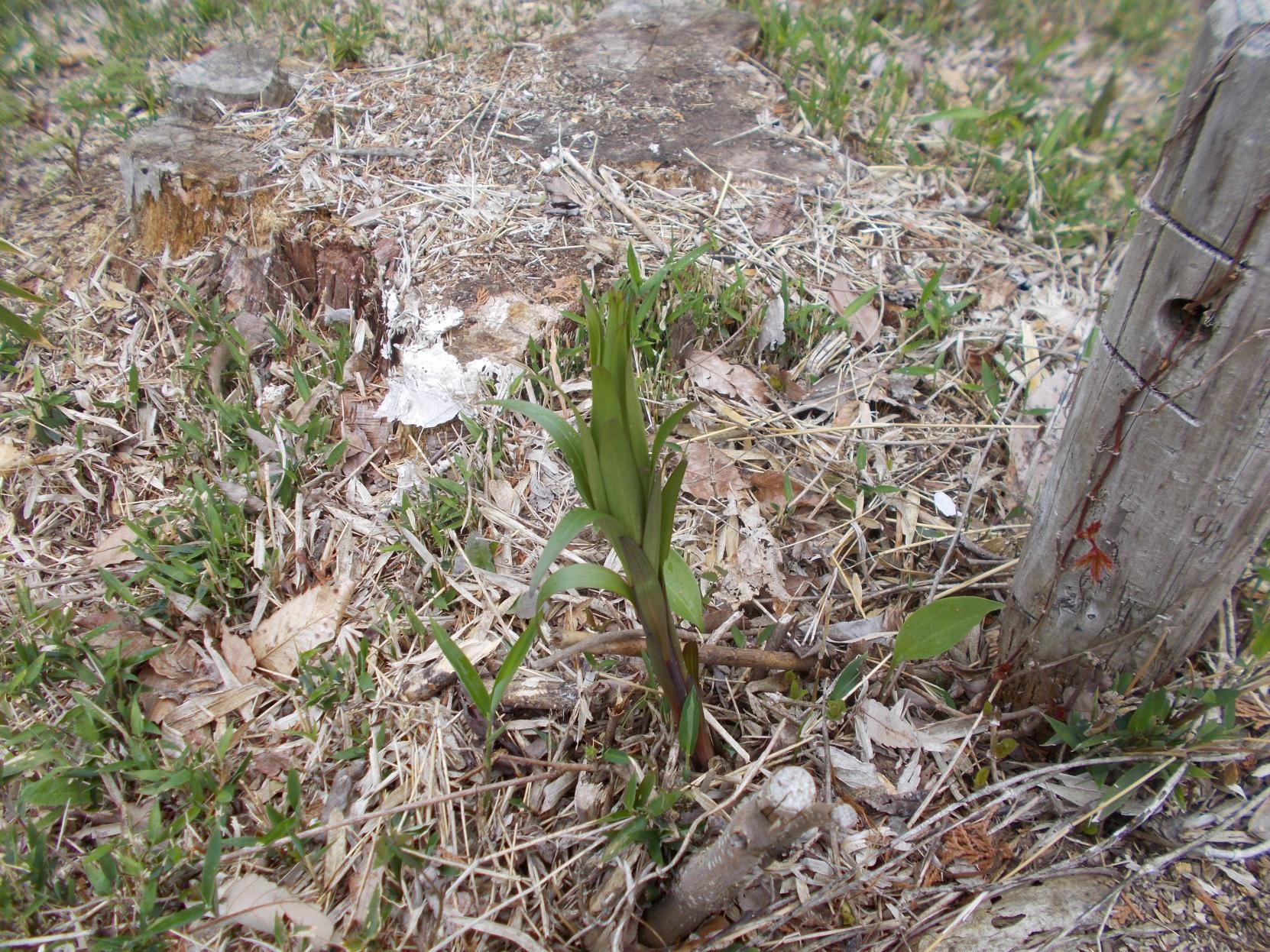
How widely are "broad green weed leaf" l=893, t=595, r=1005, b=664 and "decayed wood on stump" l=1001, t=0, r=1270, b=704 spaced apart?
0.49 feet

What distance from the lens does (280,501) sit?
2170 millimetres

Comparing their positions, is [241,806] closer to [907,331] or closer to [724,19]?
[907,331]

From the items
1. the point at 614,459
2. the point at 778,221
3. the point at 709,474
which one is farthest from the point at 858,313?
the point at 614,459

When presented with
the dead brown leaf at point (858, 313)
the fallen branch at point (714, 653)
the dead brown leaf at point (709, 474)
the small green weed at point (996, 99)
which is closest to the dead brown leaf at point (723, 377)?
the dead brown leaf at point (709, 474)

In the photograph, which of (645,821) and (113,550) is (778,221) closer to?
(645,821)

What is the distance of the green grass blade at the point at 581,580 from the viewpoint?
1253 millimetres

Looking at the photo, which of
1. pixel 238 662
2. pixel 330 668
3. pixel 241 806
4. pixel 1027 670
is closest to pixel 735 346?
pixel 1027 670

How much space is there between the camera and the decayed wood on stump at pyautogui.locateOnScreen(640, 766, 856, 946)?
3.79 ft

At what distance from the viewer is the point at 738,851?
124 centimetres

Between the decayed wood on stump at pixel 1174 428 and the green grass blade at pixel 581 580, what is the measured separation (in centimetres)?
89

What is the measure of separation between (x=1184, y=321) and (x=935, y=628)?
730 millimetres

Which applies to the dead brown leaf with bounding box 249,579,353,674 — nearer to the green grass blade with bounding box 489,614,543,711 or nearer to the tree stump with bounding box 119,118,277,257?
the green grass blade with bounding box 489,614,543,711

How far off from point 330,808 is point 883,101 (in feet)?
10.1

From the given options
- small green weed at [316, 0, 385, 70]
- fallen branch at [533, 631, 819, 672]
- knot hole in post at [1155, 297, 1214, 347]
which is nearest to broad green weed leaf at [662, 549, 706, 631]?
fallen branch at [533, 631, 819, 672]
